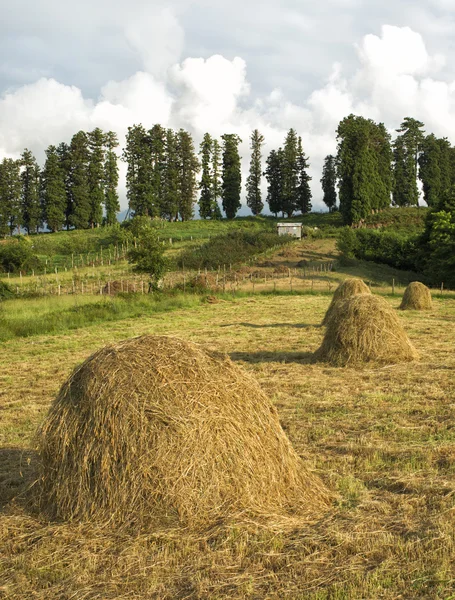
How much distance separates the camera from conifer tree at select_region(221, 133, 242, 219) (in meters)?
92.8

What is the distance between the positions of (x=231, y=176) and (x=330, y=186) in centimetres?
2193

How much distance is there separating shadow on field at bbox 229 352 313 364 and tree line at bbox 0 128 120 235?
6832cm

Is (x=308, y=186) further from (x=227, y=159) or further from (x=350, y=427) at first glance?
(x=350, y=427)

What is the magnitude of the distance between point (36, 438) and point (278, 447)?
2473mm

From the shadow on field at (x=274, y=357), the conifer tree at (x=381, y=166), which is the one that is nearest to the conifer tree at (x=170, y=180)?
the conifer tree at (x=381, y=166)

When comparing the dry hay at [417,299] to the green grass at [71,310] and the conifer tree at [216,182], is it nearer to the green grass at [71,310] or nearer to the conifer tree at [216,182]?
the green grass at [71,310]

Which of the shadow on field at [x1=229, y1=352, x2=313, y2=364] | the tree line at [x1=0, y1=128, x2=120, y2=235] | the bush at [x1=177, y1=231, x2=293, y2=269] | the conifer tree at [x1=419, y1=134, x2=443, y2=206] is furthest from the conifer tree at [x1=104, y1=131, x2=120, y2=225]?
the shadow on field at [x1=229, y1=352, x2=313, y2=364]

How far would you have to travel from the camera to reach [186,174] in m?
90.9

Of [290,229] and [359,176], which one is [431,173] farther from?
[290,229]

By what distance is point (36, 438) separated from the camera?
5.52 m

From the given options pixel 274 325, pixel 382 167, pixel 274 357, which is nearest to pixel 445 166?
pixel 382 167

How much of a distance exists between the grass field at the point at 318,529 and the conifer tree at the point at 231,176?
82366mm

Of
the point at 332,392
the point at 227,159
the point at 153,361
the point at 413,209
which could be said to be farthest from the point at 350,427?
the point at 227,159

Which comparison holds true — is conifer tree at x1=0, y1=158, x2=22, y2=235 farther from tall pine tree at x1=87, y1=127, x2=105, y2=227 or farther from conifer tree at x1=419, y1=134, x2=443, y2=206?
conifer tree at x1=419, y1=134, x2=443, y2=206
